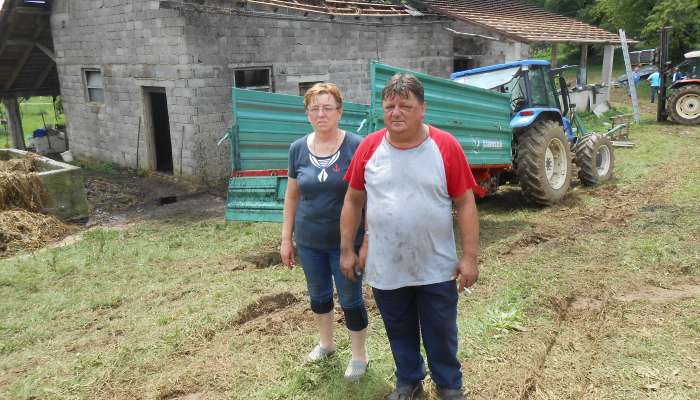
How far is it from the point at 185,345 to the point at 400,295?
5.97 ft

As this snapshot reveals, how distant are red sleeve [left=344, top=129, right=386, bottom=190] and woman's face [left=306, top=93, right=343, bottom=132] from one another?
341mm

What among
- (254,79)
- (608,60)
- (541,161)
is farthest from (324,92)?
(608,60)

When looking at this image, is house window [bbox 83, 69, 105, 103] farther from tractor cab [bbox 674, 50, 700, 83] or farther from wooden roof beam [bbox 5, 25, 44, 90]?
tractor cab [bbox 674, 50, 700, 83]

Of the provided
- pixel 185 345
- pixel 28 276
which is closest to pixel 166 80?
pixel 28 276

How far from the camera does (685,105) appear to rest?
14.9 metres

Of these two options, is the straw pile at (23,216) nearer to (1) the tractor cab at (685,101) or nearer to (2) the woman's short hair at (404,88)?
(2) the woman's short hair at (404,88)

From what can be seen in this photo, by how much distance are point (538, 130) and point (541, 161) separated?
41 centimetres

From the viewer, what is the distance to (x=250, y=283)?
4910 millimetres

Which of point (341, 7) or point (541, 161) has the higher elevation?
point (341, 7)

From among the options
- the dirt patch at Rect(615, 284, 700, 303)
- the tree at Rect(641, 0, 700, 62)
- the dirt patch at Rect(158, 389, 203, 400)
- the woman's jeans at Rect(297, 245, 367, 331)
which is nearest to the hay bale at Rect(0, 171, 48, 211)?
the dirt patch at Rect(158, 389, 203, 400)

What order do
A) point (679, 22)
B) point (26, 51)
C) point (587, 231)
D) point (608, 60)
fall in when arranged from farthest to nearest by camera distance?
1. point (679, 22)
2. point (608, 60)
3. point (26, 51)
4. point (587, 231)

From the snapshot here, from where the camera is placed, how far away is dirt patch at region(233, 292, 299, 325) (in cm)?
425

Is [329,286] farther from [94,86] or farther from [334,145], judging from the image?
[94,86]

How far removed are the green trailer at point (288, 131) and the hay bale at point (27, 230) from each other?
253 centimetres
